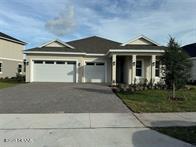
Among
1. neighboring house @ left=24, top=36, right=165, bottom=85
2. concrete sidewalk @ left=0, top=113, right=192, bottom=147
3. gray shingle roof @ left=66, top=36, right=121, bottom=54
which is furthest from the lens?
gray shingle roof @ left=66, top=36, right=121, bottom=54

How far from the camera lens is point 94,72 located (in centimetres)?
2802

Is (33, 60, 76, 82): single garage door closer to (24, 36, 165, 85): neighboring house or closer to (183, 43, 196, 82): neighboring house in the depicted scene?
(24, 36, 165, 85): neighboring house

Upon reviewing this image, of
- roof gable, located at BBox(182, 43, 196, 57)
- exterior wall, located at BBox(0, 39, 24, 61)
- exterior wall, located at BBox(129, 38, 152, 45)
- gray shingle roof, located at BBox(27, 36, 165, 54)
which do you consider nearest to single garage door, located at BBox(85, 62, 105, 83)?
gray shingle roof, located at BBox(27, 36, 165, 54)

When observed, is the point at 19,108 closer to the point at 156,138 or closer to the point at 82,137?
the point at 82,137

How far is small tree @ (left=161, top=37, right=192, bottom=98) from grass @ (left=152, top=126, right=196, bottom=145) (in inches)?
283

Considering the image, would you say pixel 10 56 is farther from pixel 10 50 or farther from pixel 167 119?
pixel 167 119

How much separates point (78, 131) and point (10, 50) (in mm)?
33987

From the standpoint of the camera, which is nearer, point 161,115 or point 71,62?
point 161,115

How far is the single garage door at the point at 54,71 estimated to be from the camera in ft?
89.4

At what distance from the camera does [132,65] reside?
79.8 ft

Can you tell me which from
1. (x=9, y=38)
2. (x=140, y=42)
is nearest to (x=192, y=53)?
(x=140, y=42)

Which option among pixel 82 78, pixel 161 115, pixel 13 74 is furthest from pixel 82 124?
pixel 13 74

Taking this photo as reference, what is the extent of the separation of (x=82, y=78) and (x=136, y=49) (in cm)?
698

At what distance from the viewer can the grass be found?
670 centimetres
